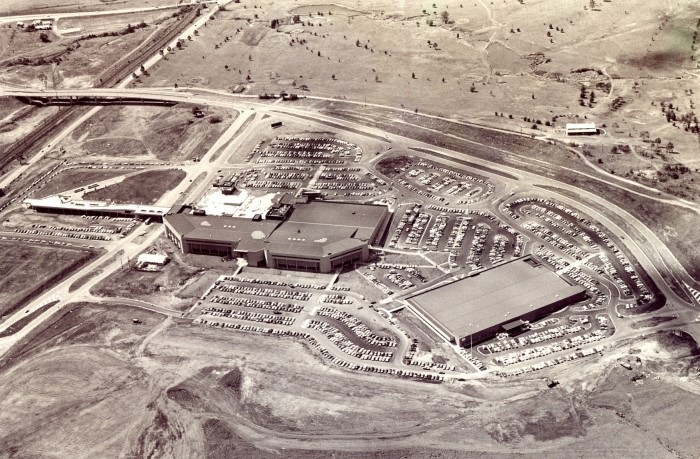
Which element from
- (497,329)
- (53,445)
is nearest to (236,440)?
(53,445)

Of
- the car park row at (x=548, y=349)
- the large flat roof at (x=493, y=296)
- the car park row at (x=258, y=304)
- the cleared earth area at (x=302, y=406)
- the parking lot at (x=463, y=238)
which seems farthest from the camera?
the parking lot at (x=463, y=238)

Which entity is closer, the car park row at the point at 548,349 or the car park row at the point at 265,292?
the car park row at the point at 548,349

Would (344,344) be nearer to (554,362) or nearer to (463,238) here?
→ (554,362)

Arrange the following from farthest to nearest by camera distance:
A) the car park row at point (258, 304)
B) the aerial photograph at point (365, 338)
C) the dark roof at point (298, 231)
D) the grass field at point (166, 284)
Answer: the dark roof at point (298, 231)
the grass field at point (166, 284)
the car park row at point (258, 304)
the aerial photograph at point (365, 338)

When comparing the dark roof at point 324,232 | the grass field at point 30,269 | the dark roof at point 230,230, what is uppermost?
the dark roof at point 324,232

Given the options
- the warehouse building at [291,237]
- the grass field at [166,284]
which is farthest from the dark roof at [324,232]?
the grass field at [166,284]

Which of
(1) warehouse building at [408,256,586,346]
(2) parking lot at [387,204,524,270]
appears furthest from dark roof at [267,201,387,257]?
(1) warehouse building at [408,256,586,346]

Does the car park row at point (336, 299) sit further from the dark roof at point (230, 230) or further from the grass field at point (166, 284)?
the grass field at point (166, 284)
